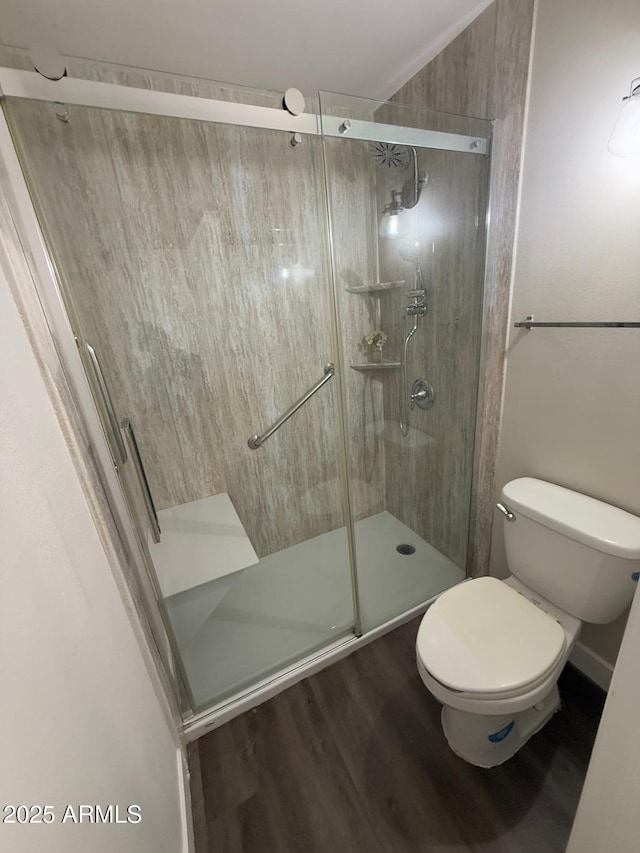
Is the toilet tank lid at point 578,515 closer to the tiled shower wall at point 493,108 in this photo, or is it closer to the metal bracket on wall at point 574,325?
the tiled shower wall at point 493,108

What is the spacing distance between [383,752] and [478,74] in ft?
8.18

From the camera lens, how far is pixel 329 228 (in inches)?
58.4

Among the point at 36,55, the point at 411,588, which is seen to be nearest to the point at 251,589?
the point at 411,588

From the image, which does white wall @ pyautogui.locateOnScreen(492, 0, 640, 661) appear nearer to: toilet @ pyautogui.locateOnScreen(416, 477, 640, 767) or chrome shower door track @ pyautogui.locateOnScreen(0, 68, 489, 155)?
toilet @ pyautogui.locateOnScreen(416, 477, 640, 767)

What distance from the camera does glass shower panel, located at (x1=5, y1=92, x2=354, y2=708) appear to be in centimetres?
138

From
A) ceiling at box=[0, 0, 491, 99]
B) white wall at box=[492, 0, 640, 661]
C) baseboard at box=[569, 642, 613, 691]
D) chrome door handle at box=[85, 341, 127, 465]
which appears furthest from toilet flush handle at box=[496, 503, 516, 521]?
ceiling at box=[0, 0, 491, 99]

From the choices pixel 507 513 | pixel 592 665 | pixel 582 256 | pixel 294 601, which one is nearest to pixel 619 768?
pixel 507 513

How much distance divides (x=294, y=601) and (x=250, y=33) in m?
2.38

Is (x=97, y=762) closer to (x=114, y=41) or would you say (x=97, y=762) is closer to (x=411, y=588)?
(x=411, y=588)

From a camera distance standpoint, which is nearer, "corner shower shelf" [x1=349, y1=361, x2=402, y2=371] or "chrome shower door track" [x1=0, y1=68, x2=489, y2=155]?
"chrome shower door track" [x1=0, y1=68, x2=489, y2=155]

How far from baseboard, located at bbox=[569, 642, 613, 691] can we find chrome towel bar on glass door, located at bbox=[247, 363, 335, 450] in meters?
1.63

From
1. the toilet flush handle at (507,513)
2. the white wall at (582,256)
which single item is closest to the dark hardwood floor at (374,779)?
the white wall at (582,256)

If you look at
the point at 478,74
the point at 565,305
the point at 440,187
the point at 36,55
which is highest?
the point at 478,74

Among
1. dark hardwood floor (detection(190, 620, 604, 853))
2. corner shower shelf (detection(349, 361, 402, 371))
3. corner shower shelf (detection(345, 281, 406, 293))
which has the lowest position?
dark hardwood floor (detection(190, 620, 604, 853))
